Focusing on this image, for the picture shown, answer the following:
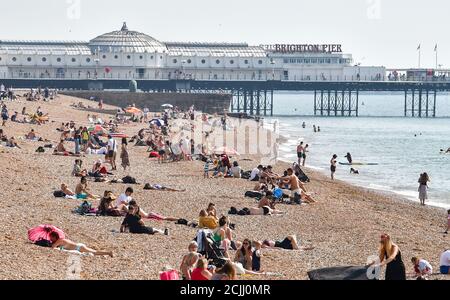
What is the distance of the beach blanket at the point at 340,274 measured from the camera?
53.8 ft

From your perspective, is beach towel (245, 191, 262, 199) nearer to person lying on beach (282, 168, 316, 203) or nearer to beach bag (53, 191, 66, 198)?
person lying on beach (282, 168, 316, 203)

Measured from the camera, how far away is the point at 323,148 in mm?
62688

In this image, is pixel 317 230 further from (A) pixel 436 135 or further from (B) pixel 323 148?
(A) pixel 436 135

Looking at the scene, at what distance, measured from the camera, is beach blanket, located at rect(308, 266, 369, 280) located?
16391mm

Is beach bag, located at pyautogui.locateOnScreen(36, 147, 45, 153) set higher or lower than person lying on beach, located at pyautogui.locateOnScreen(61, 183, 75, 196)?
lower

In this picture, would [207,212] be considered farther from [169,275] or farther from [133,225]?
[169,275]

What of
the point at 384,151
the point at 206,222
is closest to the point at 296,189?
the point at 206,222

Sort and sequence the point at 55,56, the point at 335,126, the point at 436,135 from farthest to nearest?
1. the point at 55,56
2. the point at 335,126
3. the point at 436,135

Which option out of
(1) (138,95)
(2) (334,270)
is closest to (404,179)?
(2) (334,270)

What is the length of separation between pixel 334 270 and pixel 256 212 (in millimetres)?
7898

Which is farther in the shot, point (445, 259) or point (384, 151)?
point (384, 151)

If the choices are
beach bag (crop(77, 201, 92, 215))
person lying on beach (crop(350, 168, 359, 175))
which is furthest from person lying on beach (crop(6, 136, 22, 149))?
beach bag (crop(77, 201, 92, 215))

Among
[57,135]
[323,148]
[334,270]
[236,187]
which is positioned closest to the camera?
[334,270]

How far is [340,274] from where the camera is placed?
16578 millimetres
